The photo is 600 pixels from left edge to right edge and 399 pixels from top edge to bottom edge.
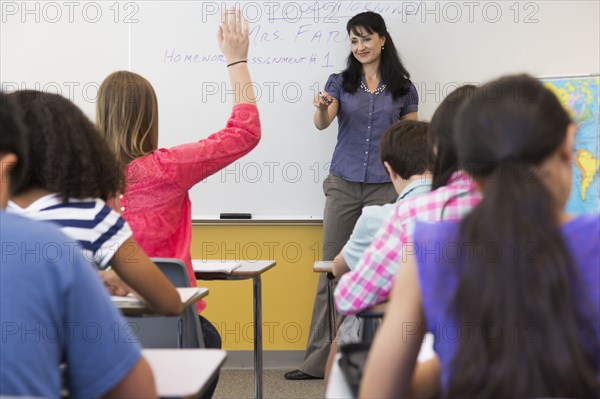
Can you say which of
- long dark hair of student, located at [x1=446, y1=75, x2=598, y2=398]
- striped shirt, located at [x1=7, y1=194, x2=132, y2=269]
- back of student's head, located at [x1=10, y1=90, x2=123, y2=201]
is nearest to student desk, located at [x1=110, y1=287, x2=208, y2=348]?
striped shirt, located at [x1=7, y1=194, x2=132, y2=269]

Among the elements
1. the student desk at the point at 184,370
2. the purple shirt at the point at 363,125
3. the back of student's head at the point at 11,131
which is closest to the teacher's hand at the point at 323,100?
the purple shirt at the point at 363,125

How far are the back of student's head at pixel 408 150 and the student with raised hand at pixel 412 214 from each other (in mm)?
385

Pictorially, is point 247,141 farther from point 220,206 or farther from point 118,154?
point 220,206

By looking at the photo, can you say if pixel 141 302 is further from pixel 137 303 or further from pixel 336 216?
pixel 336 216

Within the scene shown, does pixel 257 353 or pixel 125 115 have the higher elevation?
pixel 125 115

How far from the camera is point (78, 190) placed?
1721 mm

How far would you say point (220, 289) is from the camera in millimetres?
4316

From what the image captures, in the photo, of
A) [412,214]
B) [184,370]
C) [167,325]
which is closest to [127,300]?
[167,325]

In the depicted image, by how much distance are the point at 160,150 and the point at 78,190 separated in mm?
843

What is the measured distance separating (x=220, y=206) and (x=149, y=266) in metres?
2.48

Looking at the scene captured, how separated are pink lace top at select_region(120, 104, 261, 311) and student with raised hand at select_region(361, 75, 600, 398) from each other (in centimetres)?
156

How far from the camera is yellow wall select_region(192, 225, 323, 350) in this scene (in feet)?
14.0

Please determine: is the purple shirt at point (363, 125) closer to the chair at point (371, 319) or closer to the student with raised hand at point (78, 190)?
the chair at point (371, 319)

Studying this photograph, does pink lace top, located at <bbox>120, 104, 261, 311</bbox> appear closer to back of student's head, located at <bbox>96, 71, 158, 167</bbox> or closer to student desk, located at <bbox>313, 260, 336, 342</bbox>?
back of student's head, located at <bbox>96, 71, 158, 167</bbox>
